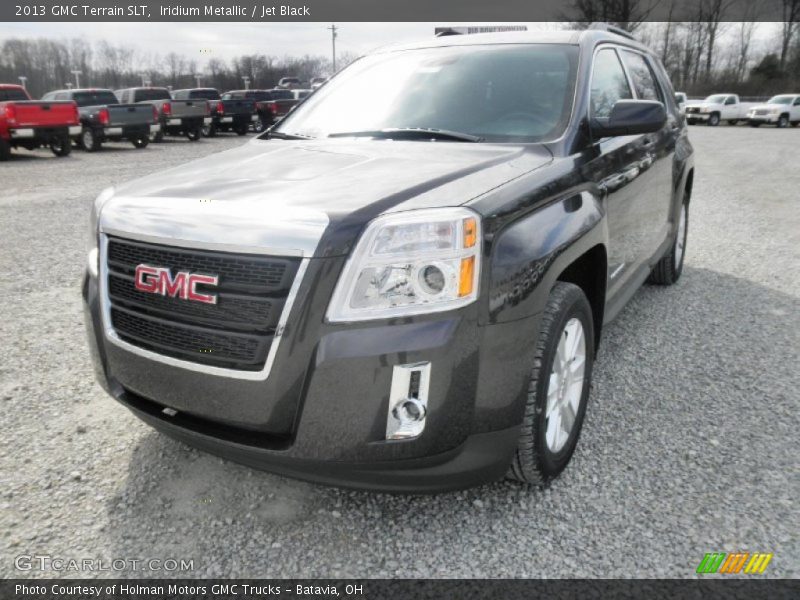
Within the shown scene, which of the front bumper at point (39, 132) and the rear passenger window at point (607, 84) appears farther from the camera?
the front bumper at point (39, 132)

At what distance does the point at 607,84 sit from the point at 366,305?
2231 mm

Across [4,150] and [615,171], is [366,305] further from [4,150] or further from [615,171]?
[4,150]

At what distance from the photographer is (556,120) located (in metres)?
2.95

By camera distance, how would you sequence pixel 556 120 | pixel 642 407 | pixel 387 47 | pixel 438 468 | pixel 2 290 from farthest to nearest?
1. pixel 2 290
2. pixel 387 47
3. pixel 642 407
4. pixel 556 120
5. pixel 438 468

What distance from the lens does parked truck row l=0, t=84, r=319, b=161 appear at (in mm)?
15445

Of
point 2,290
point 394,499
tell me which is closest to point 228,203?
point 394,499

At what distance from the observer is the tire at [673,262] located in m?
5.11

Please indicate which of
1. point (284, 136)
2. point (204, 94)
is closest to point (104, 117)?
point (204, 94)

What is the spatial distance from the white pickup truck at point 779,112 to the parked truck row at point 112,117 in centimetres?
2170

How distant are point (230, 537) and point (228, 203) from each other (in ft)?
3.79

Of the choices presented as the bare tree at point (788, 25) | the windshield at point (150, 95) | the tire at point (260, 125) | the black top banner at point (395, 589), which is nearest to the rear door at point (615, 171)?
the black top banner at point (395, 589)

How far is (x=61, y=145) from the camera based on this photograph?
54.6 feet

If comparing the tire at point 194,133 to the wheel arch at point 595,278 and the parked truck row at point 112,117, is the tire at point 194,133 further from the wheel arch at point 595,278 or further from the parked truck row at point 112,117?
the wheel arch at point 595,278

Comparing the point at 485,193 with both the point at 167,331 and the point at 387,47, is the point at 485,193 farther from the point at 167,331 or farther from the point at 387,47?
the point at 387,47
